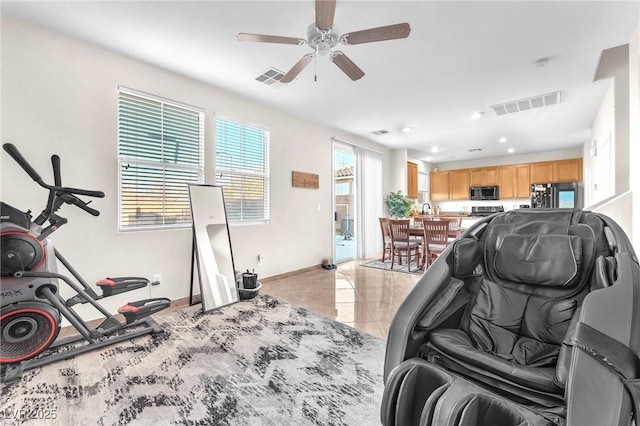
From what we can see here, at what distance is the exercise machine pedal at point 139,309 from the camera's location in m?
2.45

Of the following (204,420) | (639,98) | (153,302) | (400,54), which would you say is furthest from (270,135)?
(639,98)

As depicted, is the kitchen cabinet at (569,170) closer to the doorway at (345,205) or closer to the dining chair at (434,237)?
the dining chair at (434,237)

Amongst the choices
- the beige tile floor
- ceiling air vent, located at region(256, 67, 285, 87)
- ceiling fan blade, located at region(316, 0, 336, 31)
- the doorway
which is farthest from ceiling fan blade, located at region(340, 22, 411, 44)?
the doorway

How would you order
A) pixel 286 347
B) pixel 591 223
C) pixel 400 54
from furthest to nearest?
pixel 400 54 < pixel 286 347 < pixel 591 223

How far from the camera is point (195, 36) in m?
2.56

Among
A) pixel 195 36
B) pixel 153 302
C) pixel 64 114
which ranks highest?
pixel 195 36

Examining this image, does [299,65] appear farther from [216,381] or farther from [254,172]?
[216,381]

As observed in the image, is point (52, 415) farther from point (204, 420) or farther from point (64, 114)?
point (64, 114)

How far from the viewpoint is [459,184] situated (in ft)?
28.3

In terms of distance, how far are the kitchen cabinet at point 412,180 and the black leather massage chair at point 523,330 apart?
619cm

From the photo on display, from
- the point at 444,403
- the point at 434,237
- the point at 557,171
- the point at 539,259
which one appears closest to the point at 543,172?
the point at 557,171

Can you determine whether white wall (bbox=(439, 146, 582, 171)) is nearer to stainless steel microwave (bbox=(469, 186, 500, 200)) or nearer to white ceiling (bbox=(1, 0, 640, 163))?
stainless steel microwave (bbox=(469, 186, 500, 200))

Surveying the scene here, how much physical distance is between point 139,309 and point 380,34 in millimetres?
2866

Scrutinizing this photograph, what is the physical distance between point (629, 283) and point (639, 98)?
2.55 metres
